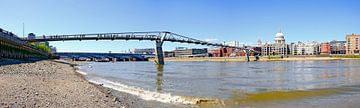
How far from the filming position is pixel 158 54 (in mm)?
128125

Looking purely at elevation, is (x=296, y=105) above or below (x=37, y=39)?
below

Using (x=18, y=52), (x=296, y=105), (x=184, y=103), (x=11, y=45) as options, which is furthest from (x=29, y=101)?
(x=18, y=52)

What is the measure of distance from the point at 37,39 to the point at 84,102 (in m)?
144

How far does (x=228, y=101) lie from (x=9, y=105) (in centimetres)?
1152

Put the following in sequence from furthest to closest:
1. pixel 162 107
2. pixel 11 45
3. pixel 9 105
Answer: pixel 11 45, pixel 162 107, pixel 9 105

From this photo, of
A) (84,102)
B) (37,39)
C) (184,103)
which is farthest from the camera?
(37,39)

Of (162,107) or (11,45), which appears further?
(11,45)

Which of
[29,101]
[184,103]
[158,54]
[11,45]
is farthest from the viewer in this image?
[158,54]

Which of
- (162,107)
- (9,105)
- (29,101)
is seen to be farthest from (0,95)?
(162,107)

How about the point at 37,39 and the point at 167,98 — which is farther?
the point at 37,39

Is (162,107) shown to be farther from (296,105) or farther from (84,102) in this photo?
(296,105)

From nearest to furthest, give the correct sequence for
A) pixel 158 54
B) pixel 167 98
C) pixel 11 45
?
pixel 167 98 < pixel 11 45 < pixel 158 54

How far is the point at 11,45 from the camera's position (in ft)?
236

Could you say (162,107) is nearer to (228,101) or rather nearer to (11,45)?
(228,101)
